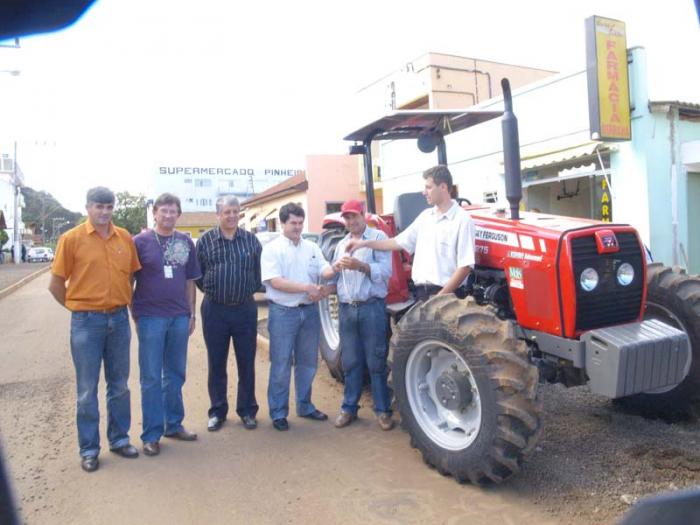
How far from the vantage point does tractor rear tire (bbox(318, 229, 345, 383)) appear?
594 centimetres

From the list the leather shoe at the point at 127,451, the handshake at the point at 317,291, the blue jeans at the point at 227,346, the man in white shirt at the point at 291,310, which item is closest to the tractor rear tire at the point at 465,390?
the handshake at the point at 317,291

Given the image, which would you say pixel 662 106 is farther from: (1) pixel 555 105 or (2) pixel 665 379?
(2) pixel 665 379

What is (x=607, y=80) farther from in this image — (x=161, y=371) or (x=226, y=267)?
(x=161, y=371)

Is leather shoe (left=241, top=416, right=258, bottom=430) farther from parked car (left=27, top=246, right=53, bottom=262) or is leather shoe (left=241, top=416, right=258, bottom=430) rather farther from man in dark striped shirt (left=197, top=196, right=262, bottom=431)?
parked car (left=27, top=246, right=53, bottom=262)

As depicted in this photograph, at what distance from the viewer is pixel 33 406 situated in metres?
5.43

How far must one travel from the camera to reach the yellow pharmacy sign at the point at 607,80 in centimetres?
1001

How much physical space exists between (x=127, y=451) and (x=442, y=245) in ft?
8.48

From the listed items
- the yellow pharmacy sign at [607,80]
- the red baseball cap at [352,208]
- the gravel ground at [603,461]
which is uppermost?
the yellow pharmacy sign at [607,80]

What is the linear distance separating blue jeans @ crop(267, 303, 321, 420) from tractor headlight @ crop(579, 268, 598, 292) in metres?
2.13

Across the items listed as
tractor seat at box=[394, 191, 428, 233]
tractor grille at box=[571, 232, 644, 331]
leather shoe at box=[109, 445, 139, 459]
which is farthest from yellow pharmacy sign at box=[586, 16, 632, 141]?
leather shoe at box=[109, 445, 139, 459]

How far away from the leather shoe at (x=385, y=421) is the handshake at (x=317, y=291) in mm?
1030

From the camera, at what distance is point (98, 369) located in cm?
415

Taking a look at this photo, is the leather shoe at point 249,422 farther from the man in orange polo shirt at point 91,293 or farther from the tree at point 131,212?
the tree at point 131,212

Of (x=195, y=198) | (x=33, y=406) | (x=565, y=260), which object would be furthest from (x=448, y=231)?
(x=195, y=198)
